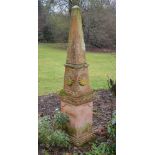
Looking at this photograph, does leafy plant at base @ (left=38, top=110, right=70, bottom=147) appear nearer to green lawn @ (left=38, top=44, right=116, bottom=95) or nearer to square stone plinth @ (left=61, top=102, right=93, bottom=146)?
square stone plinth @ (left=61, top=102, right=93, bottom=146)

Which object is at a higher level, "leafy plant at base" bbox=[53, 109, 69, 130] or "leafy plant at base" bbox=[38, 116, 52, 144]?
"leafy plant at base" bbox=[53, 109, 69, 130]

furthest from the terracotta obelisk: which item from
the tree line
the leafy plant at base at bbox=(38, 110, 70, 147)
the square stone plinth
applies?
the tree line

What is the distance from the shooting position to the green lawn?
5.10 metres

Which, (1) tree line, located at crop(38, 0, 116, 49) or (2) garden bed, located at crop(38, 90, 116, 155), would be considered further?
(1) tree line, located at crop(38, 0, 116, 49)

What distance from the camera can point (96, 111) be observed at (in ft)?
14.4

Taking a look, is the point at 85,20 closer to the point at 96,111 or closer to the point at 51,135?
the point at 96,111

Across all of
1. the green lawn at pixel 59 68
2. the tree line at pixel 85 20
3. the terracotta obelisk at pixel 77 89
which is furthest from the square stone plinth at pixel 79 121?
the green lawn at pixel 59 68

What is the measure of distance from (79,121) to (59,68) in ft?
8.98

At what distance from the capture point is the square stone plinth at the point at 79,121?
304 cm

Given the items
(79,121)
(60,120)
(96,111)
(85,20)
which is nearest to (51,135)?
(60,120)
